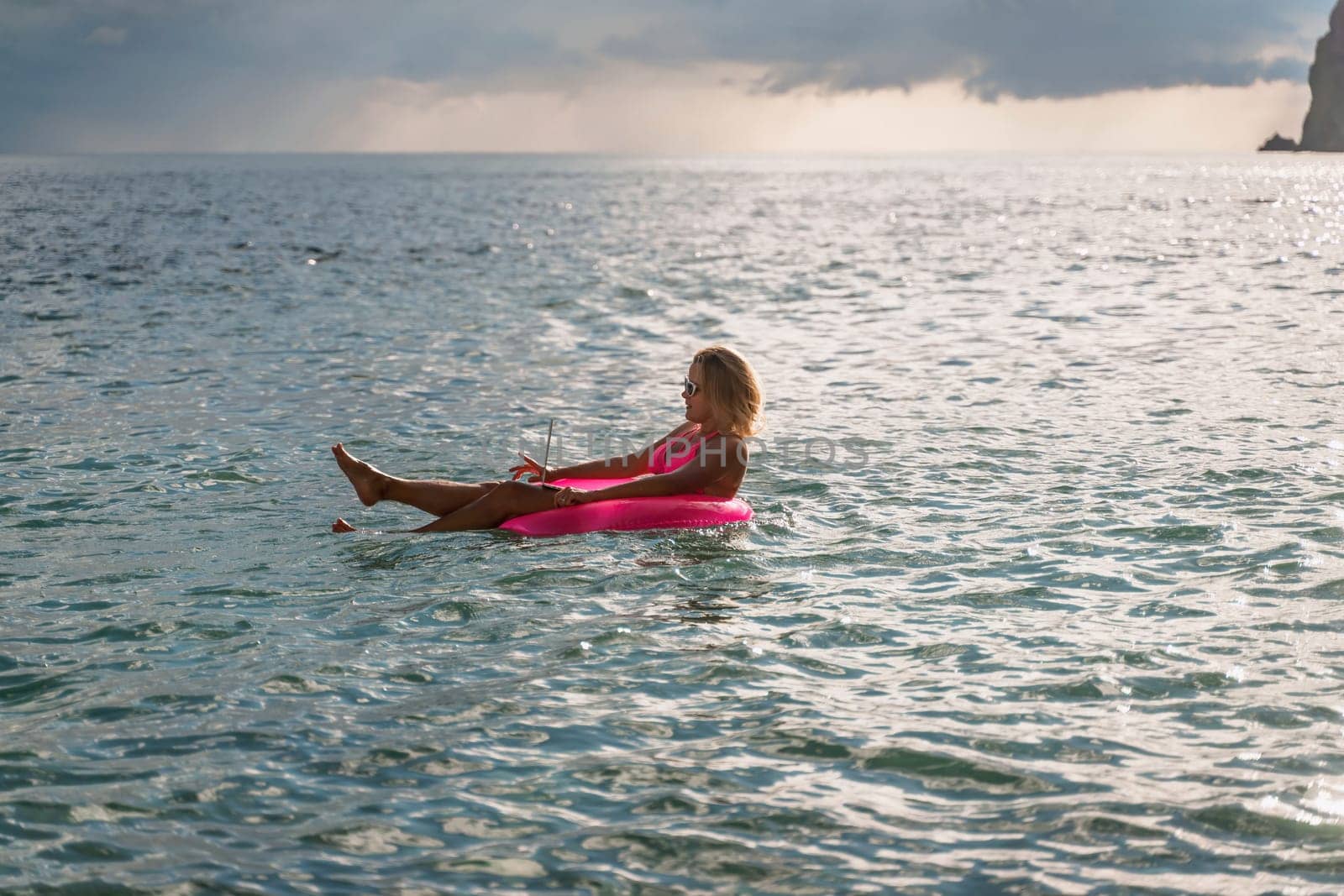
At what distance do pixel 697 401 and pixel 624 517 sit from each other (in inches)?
37.7

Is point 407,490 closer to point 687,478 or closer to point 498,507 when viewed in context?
point 498,507

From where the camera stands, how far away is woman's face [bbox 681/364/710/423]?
9.02m

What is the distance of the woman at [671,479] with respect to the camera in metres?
8.96

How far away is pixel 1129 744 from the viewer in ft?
18.9

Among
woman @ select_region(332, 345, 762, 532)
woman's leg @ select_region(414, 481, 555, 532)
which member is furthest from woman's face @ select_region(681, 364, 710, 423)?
woman's leg @ select_region(414, 481, 555, 532)

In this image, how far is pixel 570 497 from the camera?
29.6 ft

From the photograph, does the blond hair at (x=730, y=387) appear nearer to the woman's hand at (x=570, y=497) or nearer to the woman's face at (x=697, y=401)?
the woman's face at (x=697, y=401)

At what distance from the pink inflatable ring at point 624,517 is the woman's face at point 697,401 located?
57 centimetres

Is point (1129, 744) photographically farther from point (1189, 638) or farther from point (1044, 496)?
point (1044, 496)

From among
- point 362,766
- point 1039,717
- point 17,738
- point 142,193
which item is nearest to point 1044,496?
point 1039,717

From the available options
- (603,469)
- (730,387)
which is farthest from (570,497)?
(730,387)

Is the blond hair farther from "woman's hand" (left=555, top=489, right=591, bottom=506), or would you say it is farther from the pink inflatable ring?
"woman's hand" (left=555, top=489, right=591, bottom=506)

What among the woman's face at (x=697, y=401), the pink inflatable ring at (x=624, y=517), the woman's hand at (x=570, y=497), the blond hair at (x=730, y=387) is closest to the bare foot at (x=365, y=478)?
the pink inflatable ring at (x=624, y=517)

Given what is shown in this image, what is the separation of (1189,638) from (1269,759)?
1.45 meters
